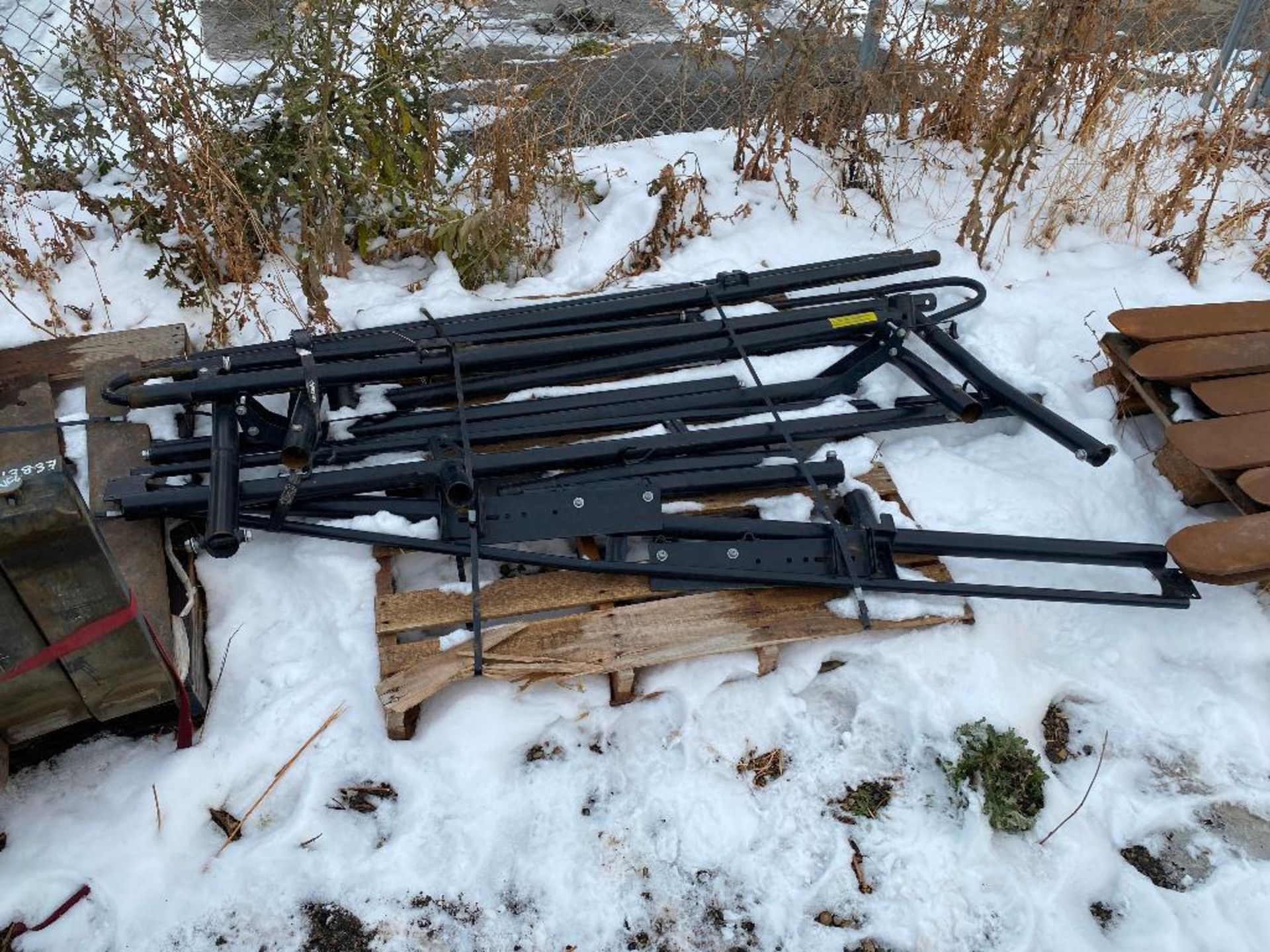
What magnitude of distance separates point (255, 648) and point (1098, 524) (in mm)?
3031

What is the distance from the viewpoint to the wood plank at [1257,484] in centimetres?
302

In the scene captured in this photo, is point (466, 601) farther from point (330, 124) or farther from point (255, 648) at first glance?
point (330, 124)

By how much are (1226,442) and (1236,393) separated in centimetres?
31

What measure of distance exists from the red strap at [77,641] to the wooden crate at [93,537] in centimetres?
3

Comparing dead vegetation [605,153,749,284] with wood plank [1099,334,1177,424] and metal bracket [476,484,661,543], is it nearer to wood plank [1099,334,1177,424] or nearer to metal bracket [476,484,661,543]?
metal bracket [476,484,661,543]

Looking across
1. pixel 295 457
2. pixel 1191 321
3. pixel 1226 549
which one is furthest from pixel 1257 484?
pixel 295 457

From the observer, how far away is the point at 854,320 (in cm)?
362

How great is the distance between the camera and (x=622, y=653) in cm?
279

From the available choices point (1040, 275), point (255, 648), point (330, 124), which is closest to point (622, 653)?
point (255, 648)

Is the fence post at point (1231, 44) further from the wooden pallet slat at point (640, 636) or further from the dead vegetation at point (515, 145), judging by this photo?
the wooden pallet slat at point (640, 636)

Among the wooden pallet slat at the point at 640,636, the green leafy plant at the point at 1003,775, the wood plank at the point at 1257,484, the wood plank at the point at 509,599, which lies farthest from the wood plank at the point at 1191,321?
the wood plank at the point at 509,599

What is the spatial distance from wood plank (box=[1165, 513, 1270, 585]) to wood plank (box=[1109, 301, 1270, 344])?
92 cm

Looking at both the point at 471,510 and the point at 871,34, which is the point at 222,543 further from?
the point at 871,34

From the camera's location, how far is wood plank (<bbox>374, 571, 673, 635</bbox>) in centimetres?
288
